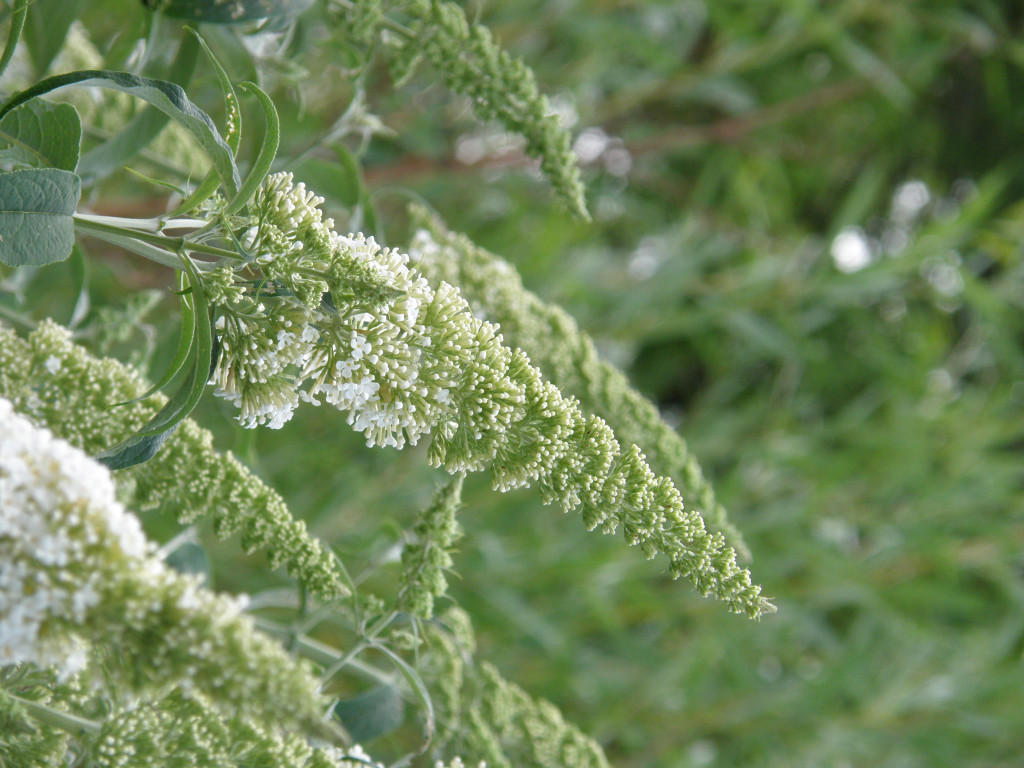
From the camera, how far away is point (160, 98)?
1.25 feet

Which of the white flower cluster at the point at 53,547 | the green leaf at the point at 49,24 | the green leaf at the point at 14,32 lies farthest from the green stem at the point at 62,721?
the green leaf at the point at 49,24

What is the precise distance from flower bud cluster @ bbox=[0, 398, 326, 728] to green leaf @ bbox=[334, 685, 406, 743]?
0.31 m

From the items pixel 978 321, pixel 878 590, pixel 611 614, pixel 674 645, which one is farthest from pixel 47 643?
pixel 978 321

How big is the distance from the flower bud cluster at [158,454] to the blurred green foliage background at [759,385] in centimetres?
62

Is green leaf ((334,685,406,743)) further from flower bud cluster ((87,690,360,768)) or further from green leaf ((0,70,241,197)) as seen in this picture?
green leaf ((0,70,241,197))

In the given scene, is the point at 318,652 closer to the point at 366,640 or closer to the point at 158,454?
the point at 366,640

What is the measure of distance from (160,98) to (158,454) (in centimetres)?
21

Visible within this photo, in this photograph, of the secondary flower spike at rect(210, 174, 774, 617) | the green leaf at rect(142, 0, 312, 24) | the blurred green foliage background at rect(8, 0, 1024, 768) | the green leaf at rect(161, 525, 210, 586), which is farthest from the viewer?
the blurred green foliage background at rect(8, 0, 1024, 768)

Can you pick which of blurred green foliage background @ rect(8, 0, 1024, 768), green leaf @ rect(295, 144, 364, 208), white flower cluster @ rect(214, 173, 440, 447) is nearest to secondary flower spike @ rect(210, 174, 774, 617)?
white flower cluster @ rect(214, 173, 440, 447)

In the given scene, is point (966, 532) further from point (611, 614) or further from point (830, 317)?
point (611, 614)

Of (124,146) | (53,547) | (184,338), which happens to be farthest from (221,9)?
(53,547)

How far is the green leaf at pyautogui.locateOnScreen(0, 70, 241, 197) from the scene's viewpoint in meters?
0.37

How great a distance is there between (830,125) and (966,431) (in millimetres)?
756

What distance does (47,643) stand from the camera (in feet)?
1.01
